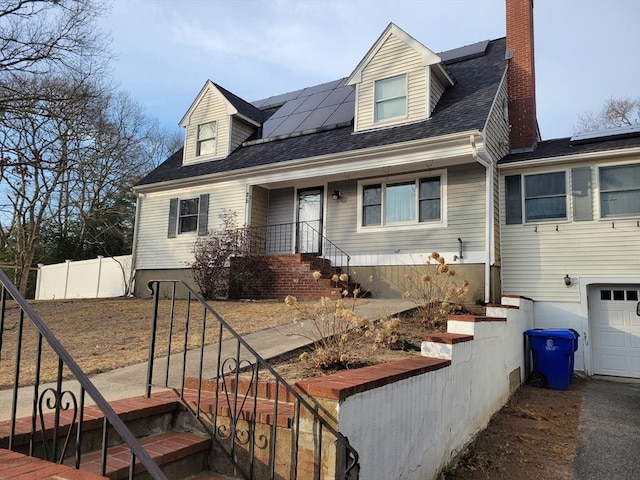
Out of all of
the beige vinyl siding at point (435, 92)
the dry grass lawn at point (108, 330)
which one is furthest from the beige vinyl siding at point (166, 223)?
the beige vinyl siding at point (435, 92)

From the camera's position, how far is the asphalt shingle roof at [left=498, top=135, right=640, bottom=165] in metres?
9.77

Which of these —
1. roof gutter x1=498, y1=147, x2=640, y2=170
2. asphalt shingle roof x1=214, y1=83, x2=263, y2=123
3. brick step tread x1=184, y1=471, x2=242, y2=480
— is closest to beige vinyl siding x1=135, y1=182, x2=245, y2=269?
asphalt shingle roof x1=214, y1=83, x2=263, y2=123

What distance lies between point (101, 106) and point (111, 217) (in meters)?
8.42

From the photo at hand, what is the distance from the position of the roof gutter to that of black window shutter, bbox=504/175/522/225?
12.2 inches

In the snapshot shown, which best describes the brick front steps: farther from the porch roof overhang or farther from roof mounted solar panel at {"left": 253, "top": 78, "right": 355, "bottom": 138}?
roof mounted solar panel at {"left": 253, "top": 78, "right": 355, "bottom": 138}

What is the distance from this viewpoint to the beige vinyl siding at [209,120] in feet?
48.2

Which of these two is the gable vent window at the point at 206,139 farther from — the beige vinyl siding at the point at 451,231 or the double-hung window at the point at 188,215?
the beige vinyl siding at the point at 451,231

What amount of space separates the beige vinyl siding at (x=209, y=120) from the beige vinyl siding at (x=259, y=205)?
203 centimetres

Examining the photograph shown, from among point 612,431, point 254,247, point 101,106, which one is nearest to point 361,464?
point 612,431

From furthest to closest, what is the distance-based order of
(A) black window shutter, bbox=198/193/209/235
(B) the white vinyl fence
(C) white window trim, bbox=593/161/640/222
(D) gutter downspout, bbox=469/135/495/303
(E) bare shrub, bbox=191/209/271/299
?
1. (B) the white vinyl fence
2. (A) black window shutter, bbox=198/193/209/235
3. (E) bare shrub, bbox=191/209/271/299
4. (D) gutter downspout, bbox=469/135/495/303
5. (C) white window trim, bbox=593/161/640/222

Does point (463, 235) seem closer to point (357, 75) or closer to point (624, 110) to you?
point (357, 75)

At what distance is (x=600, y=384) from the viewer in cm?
874

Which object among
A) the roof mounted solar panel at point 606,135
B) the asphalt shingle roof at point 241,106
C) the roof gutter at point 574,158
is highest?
the asphalt shingle roof at point 241,106

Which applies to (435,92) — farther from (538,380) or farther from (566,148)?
(538,380)
